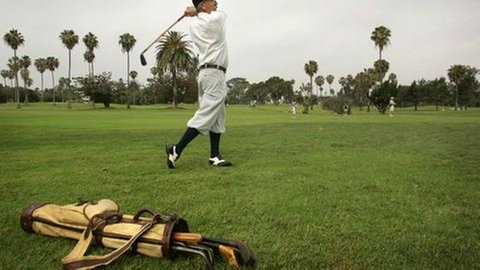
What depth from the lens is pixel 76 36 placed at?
89.8 metres

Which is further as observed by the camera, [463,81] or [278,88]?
[278,88]

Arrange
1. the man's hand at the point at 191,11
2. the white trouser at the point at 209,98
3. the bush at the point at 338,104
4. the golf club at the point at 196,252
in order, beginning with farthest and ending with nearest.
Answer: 1. the bush at the point at 338,104
2. the man's hand at the point at 191,11
3. the white trouser at the point at 209,98
4. the golf club at the point at 196,252

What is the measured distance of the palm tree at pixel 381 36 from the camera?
253 ft

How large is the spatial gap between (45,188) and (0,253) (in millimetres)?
1896

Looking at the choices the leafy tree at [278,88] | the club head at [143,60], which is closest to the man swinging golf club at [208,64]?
the club head at [143,60]

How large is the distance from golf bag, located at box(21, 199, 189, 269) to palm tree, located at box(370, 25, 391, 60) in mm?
81734

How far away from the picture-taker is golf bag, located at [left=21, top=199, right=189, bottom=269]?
8.23ft

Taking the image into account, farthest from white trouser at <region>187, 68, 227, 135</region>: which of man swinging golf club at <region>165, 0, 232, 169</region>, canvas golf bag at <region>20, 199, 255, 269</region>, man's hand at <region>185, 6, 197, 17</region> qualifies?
canvas golf bag at <region>20, 199, 255, 269</region>

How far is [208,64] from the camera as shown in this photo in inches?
239

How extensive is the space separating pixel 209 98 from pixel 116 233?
11.9 feet

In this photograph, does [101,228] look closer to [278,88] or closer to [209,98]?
[209,98]

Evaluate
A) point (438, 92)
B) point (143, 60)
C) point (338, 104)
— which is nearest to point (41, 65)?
point (338, 104)

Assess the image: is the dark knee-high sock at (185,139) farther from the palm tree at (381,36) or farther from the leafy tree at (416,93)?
the leafy tree at (416,93)

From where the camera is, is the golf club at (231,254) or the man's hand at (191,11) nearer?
the golf club at (231,254)
